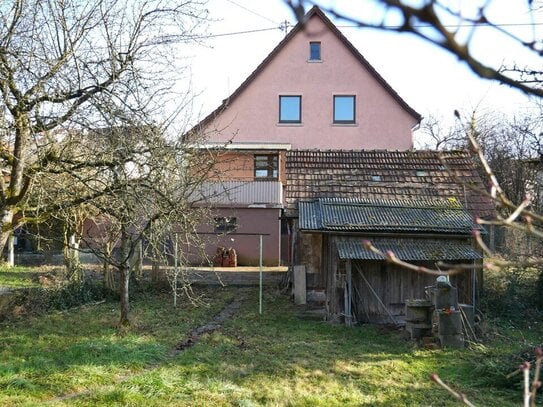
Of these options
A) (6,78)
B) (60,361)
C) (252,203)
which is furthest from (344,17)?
(252,203)

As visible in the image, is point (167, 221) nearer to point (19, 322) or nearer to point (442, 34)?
point (19, 322)

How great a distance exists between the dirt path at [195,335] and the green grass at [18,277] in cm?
589

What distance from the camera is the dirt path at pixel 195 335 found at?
7.46 meters

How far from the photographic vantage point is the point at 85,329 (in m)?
11.8

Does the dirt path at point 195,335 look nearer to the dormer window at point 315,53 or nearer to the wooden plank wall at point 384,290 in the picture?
the wooden plank wall at point 384,290

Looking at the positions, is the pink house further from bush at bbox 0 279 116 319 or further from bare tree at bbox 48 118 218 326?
bare tree at bbox 48 118 218 326

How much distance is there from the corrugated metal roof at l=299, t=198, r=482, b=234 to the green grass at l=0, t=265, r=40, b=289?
27.8 feet

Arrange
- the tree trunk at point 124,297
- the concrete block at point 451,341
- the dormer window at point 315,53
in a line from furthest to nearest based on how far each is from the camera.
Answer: the dormer window at point 315,53
the tree trunk at point 124,297
the concrete block at point 451,341

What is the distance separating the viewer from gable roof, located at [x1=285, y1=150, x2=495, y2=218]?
53.5 ft

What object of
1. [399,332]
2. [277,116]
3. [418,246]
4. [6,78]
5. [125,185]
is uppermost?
[277,116]

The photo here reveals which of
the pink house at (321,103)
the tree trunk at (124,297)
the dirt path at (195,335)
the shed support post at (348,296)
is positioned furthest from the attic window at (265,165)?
the tree trunk at (124,297)

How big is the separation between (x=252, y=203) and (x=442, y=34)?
24.1 m

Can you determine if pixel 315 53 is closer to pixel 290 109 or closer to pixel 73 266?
pixel 290 109

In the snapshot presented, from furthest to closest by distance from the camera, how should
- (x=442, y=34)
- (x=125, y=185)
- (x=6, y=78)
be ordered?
(x=125, y=185) < (x=6, y=78) < (x=442, y=34)
